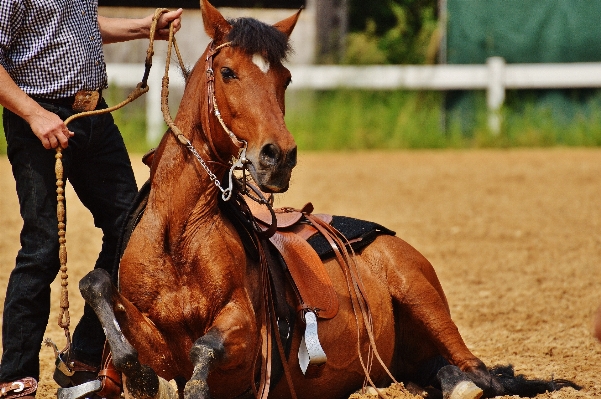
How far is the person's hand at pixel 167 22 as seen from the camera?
4.75 m

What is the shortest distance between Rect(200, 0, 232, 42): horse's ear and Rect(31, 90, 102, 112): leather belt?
712 mm

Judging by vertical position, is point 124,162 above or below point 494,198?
above

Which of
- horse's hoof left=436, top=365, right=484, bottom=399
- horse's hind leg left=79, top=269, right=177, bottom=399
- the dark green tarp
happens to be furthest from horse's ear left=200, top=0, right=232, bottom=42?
the dark green tarp

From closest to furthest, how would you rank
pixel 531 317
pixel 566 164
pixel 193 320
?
pixel 193 320
pixel 531 317
pixel 566 164

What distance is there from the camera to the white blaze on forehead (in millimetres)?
4078

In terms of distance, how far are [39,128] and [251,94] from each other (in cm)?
96

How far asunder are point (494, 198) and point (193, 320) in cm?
786

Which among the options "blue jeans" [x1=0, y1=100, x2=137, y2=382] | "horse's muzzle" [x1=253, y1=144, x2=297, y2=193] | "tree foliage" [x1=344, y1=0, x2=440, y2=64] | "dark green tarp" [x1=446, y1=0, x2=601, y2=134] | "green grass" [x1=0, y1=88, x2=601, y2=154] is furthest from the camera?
"tree foliage" [x1=344, y1=0, x2=440, y2=64]

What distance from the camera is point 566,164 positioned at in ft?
43.3

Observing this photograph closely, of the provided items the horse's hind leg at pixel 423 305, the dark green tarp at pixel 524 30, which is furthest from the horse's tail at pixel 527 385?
the dark green tarp at pixel 524 30

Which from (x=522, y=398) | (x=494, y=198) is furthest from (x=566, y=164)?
(x=522, y=398)

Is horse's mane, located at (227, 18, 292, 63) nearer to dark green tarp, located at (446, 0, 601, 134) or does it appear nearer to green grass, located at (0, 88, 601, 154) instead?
green grass, located at (0, 88, 601, 154)

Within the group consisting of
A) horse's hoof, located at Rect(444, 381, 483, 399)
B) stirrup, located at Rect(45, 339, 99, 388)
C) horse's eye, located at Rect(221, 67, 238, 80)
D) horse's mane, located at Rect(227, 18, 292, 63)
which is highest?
horse's mane, located at Rect(227, 18, 292, 63)

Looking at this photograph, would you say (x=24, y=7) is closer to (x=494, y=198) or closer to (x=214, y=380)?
(x=214, y=380)
